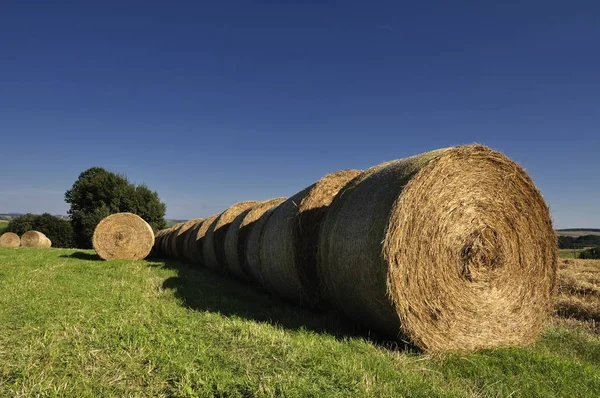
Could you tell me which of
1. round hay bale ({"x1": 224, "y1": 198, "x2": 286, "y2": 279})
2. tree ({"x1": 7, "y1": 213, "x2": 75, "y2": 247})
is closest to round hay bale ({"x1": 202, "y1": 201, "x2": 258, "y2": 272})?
round hay bale ({"x1": 224, "y1": 198, "x2": 286, "y2": 279})

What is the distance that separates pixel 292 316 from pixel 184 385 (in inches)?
106

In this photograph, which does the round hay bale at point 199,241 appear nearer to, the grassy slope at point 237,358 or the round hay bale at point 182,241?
the round hay bale at point 182,241

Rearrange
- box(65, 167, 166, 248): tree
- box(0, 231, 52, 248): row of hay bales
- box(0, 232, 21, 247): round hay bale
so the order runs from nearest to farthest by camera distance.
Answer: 1. box(0, 232, 21, 247): round hay bale
2. box(0, 231, 52, 248): row of hay bales
3. box(65, 167, 166, 248): tree

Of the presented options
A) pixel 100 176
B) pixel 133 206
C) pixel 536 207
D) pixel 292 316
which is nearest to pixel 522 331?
pixel 536 207

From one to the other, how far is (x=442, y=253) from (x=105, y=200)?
119 ft

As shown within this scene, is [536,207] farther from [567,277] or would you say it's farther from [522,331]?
[567,277]

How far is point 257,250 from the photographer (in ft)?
26.3

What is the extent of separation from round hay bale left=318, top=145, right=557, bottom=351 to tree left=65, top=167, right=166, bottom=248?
33.3 metres

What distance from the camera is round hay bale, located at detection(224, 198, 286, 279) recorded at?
962cm

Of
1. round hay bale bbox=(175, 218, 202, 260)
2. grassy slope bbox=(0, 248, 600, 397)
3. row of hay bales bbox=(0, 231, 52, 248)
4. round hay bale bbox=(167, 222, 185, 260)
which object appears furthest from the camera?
row of hay bales bbox=(0, 231, 52, 248)

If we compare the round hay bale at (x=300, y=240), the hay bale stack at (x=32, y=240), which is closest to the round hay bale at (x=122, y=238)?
the round hay bale at (x=300, y=240)

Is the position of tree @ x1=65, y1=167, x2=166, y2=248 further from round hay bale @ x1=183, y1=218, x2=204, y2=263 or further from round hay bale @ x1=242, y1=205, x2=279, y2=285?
round hay bale @ x1=242, y1=205, x2=279, y2=285

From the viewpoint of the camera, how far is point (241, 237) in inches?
387

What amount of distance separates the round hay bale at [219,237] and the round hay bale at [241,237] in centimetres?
128
